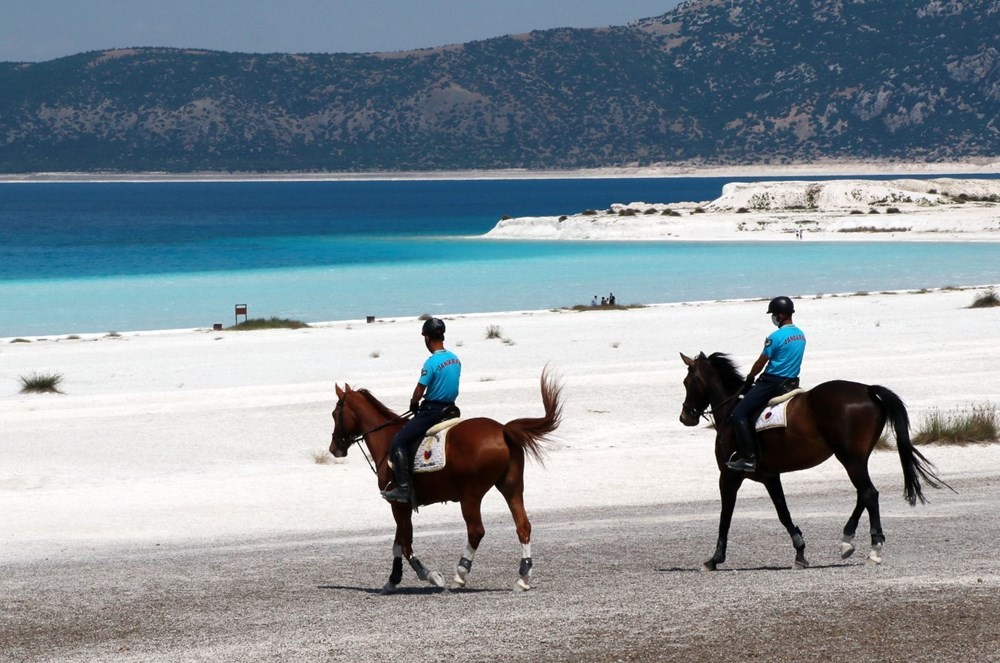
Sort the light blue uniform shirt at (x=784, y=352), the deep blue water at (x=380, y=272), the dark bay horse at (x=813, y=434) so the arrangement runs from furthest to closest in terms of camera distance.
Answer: the deep blue water at (x=380, y=272)
the light blue uniform shirt at (x=784, y=352)
the dark bay horse at (x=813, y=434)

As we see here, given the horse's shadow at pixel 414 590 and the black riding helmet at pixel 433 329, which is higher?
the black riding helmet at pixel 433 329

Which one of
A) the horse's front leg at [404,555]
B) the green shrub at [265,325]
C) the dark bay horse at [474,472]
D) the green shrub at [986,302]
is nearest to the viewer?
the dark bay horse at [474,472]

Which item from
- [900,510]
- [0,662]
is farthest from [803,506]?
[0,662]

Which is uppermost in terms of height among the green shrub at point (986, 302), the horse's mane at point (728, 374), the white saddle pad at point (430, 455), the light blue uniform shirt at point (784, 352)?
the light blue uniform shirt at point (784, 352)

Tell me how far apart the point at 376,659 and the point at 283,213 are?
152646 millimetres

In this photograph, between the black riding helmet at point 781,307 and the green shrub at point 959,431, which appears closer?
the black riding helmet at point 781,307

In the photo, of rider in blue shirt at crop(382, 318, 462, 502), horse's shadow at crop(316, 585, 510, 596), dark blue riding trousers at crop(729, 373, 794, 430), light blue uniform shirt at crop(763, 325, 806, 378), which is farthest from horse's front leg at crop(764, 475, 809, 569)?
rider in blue shirt at crop(382, 318, 462, 502)

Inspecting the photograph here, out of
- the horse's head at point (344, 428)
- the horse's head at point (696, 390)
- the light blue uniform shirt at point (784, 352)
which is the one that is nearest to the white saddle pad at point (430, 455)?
the horse's head at point (344, 428)

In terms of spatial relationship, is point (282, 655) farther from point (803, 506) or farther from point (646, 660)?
point (803, 506)

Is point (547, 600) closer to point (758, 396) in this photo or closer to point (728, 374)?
point (758, 396)

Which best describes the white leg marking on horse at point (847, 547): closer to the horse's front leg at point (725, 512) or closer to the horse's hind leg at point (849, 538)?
the horse's hind leg at point (849, 538)

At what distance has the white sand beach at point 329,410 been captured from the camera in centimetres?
1596

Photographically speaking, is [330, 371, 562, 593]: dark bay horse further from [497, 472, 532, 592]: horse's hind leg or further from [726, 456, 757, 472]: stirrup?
[726, 456, 757, 472]: stirrup

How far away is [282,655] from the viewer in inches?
345
